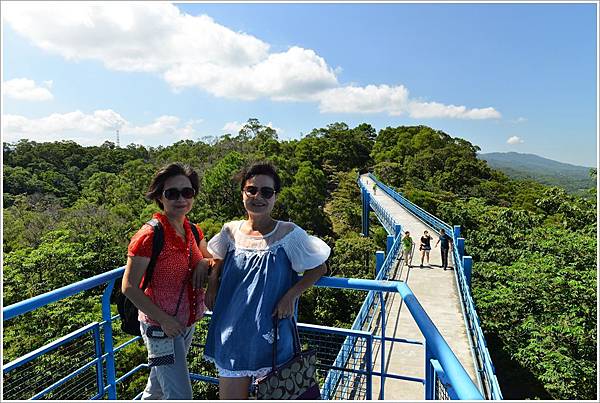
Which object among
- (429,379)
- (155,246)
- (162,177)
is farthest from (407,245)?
(155,246)

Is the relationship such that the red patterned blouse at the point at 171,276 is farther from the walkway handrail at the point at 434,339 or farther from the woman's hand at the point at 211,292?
the walkway handrail at the point at 434,339

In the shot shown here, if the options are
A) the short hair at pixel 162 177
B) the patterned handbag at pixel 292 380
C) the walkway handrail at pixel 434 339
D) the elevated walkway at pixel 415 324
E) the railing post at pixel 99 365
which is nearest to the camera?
the walkway handrail at pixel 434 339

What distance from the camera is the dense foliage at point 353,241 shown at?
9516 millimetres

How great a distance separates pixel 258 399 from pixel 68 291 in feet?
3.36

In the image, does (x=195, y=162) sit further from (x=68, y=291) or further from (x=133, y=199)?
(x=68, y=291)

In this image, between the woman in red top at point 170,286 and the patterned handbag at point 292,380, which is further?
the woman in red top at point 170,286

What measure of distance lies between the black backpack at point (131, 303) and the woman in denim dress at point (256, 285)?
22cm


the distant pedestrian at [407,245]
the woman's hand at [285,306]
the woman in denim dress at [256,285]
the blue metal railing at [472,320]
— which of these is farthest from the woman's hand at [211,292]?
the distant pedestrian at [407,245]

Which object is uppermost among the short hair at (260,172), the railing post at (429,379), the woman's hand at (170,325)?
the short hair at (260,172)

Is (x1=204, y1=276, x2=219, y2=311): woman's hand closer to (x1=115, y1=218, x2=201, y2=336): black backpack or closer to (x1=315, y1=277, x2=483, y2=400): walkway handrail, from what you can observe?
(x1=115, y1=218, x2=201, y2=336): black backpack

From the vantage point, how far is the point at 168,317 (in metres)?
1.91

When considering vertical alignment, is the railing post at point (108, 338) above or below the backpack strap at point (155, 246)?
below

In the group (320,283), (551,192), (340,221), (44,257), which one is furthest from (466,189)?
(320,283)

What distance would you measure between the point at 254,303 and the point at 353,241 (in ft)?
60.7
